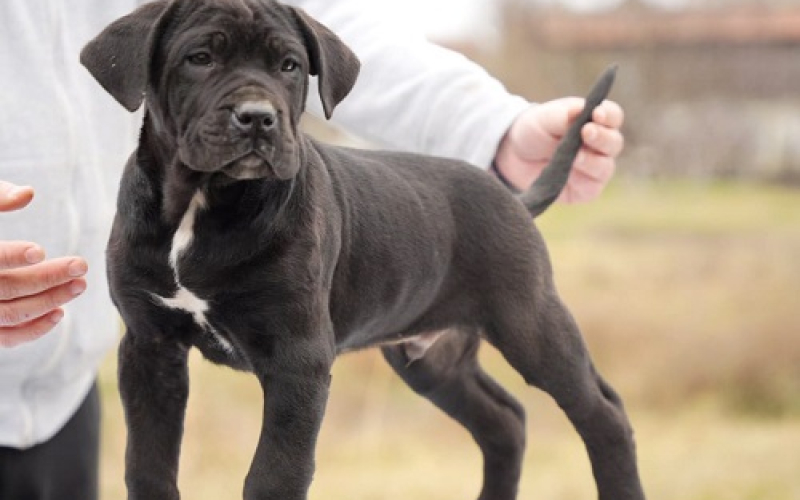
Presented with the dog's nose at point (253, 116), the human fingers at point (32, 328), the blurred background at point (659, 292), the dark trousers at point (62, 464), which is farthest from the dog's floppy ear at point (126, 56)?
the blurred background at point (659, 292)

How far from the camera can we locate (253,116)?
107 cm

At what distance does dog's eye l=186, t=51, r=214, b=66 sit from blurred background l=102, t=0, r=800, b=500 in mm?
1792

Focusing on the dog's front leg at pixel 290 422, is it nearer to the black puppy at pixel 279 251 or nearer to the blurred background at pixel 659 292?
the black puppy at pixel 279 251

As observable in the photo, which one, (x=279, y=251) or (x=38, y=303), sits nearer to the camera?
(x=279, y=251)

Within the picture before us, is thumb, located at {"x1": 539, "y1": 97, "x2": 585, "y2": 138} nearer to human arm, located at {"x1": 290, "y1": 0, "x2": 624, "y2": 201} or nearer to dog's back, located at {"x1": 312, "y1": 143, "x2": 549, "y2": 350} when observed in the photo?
human arm, located at {"x1": 290, "y1": 0, "x2": 624, "y2": 201}

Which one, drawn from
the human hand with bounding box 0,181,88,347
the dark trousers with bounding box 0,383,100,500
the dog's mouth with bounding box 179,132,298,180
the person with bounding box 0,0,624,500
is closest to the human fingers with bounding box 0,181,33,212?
the human hand with bounding box 0,181,88,347

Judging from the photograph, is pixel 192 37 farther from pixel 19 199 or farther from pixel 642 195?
pixel 642 195

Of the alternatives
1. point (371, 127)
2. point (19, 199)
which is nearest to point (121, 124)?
point (371, 127)

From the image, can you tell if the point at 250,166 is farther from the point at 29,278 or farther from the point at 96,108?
the point at 96,108

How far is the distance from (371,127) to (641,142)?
5229 millimetres

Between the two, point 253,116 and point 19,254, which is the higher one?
point 253,116

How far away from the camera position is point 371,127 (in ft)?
5.93

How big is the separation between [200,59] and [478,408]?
71 cm

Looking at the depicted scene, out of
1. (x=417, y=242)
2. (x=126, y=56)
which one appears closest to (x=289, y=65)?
(x=126, y=56)
